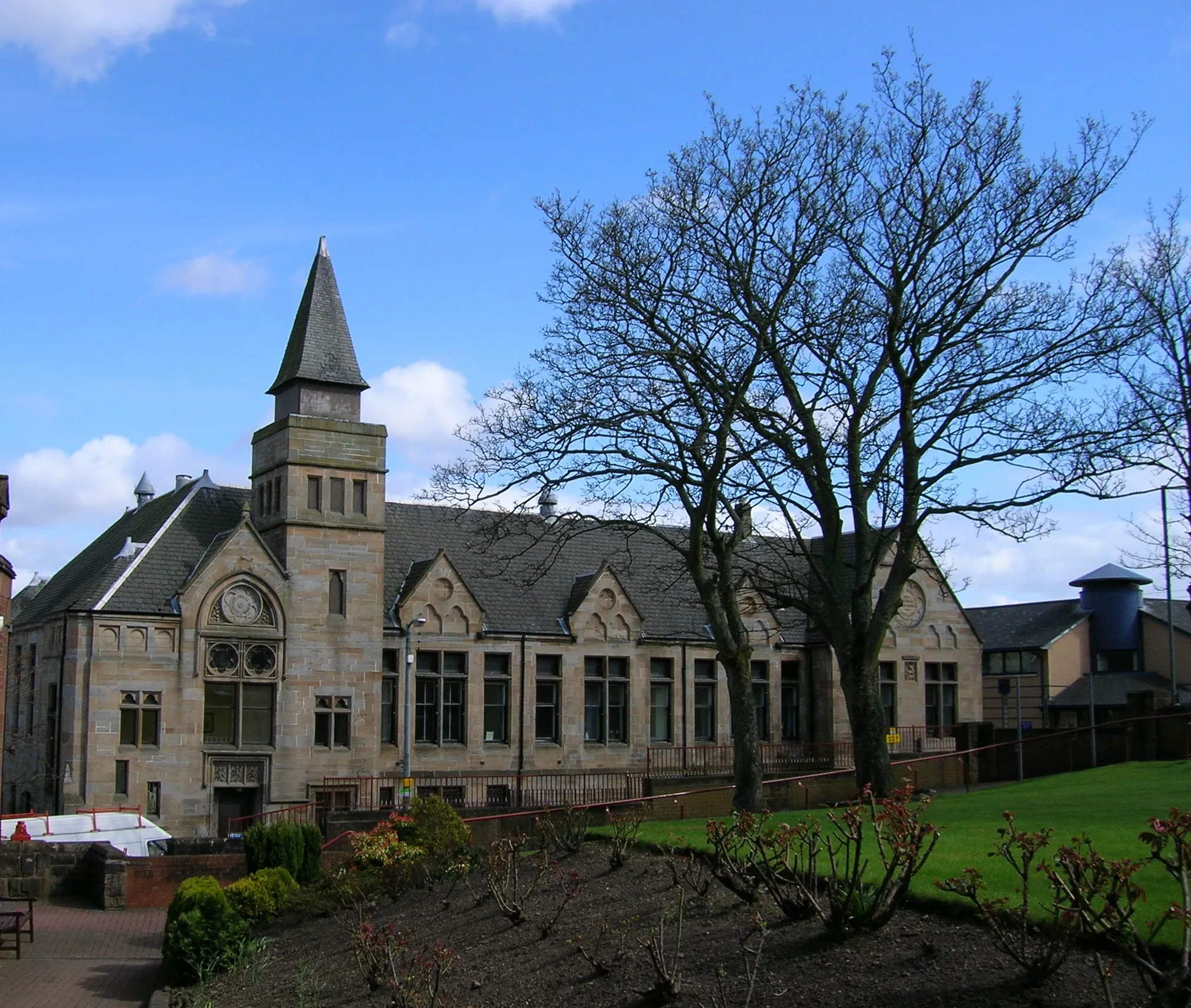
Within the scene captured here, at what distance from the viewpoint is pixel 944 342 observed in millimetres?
25047

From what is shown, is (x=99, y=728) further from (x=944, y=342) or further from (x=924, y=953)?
(x=924, y=953)

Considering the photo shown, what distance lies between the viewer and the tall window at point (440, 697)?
4100 cm

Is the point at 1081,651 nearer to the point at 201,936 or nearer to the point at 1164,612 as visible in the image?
the point at 1164,612

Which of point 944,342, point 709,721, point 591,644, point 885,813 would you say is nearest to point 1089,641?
point 709,721

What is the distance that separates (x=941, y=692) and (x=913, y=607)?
11.1ft

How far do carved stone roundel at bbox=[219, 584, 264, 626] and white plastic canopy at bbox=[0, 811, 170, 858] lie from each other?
715 cm

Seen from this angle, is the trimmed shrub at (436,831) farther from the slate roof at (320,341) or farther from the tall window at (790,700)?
the tall window at (790,700)

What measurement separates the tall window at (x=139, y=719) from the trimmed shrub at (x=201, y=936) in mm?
18077

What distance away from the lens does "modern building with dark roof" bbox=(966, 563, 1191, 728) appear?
6175 cm

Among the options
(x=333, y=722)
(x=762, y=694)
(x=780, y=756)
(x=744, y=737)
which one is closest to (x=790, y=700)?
(x=762, y=694)

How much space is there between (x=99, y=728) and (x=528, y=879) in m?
21.5

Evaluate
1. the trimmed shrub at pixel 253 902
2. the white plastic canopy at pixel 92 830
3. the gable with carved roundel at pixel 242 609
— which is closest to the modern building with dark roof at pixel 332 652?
the gable with carved roundel at pixel 242 609

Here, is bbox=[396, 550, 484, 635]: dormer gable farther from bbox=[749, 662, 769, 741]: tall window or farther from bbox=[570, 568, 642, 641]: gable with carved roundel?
bbox=[749, 662, 769, 741]: tall window

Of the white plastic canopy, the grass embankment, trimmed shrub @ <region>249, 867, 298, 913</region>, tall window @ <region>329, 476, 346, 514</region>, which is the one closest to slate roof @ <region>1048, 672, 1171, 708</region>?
the grass embankment
